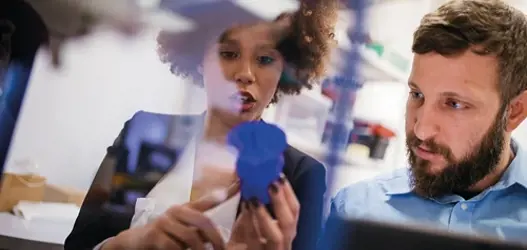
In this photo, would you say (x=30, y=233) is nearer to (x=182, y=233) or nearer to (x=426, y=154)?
(x=182, y=233)

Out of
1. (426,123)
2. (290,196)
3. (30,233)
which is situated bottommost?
(30,233)

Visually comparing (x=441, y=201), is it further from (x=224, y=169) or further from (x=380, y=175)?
(x=224, y=169)

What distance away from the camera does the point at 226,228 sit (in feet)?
1.87

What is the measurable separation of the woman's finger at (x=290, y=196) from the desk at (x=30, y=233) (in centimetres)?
Result: 25

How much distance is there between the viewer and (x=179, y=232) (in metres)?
0.58

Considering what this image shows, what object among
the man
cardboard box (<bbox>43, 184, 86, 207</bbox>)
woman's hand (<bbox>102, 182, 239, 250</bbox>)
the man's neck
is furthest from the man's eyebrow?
cardboard box (<bbox>43, 184, 86, 207</bbox>)

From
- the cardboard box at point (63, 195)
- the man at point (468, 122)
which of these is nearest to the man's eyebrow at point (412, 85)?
the man at point (468, 122)

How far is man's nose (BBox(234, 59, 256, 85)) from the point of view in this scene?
59 cm

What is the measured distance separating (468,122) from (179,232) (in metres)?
0.32

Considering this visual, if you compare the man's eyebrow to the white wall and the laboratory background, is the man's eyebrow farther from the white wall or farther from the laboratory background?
the white wall

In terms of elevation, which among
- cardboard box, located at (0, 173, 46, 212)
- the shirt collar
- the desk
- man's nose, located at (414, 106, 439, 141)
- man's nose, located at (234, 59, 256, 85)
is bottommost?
the desk

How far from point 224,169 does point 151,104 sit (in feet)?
0.39

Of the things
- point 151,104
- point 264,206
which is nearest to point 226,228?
point 264,206

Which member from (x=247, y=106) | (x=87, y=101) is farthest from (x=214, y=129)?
(x=87, y=101)
